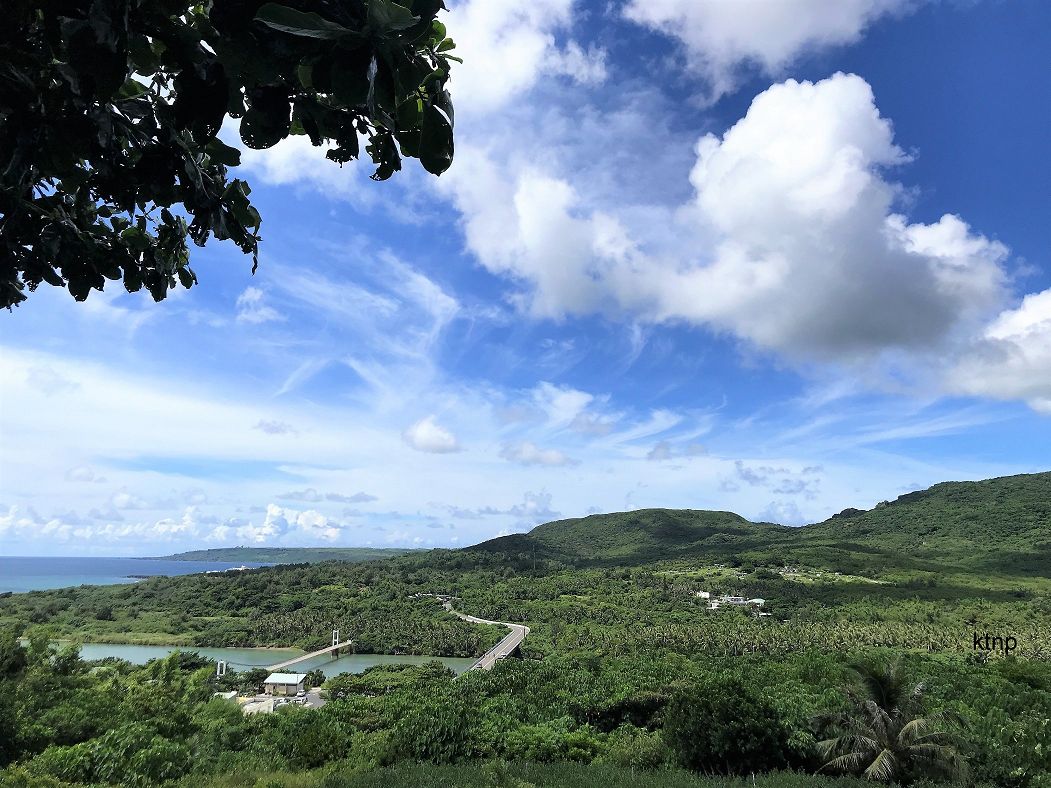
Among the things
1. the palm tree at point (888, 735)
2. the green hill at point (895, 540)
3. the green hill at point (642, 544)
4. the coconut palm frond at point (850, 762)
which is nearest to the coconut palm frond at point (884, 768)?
the palm tree at point (888, 735)

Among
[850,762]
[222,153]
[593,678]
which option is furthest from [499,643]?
[222,153]

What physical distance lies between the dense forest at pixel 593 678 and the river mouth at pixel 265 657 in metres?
2.59

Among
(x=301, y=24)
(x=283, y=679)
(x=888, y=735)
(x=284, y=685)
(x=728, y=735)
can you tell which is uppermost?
(x=301, y=24)

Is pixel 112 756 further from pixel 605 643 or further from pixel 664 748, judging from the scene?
pixel 605 643

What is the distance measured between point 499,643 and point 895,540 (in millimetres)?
129443

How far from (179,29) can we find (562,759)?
25.4 metres

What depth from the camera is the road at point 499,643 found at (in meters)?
54.6

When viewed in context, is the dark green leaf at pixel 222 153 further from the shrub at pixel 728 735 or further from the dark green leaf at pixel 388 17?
the shrub at pixel 728 735

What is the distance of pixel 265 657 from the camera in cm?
7362

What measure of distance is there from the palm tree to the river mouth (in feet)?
163

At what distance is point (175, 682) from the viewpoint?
2677cm

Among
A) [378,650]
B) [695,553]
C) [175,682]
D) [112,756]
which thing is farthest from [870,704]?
[695,553]

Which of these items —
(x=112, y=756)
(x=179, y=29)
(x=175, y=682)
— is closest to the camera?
(x=179, y=29)

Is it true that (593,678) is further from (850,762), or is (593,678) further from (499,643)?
(499,643)
